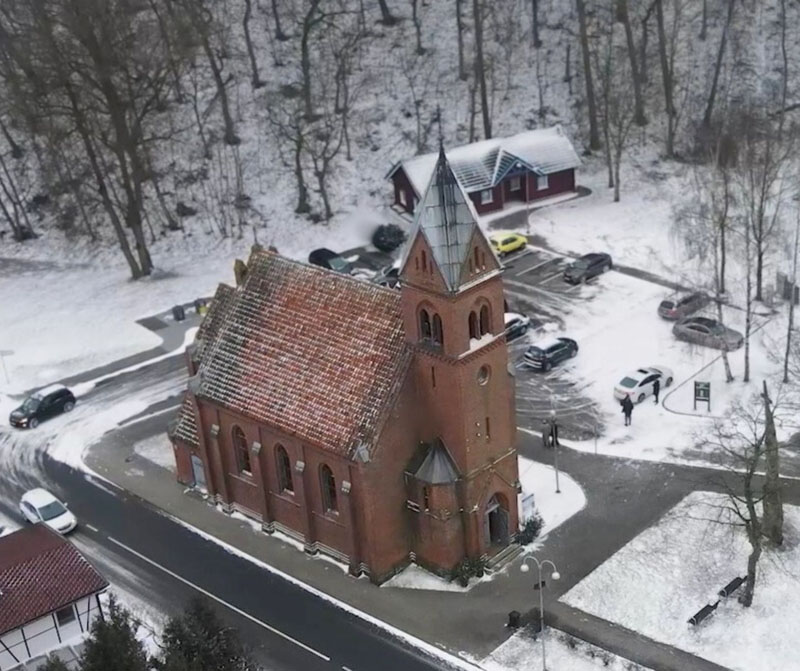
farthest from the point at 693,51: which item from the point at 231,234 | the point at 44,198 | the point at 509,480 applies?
the point at 509,480

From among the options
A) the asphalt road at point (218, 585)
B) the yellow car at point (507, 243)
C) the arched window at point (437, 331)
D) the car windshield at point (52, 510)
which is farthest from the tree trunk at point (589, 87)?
the car windshield at point (52, 510)

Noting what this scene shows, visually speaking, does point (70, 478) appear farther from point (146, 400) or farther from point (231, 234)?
point (231, 234)

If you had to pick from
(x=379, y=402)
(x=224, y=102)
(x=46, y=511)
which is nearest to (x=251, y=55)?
(x=224, y=102)

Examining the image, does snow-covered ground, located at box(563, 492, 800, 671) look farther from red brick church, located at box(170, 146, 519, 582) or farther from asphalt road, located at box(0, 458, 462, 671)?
asphalt road, located at box(0, 458, 462, 671)

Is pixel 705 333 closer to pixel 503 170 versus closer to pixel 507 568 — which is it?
pixel 507 568

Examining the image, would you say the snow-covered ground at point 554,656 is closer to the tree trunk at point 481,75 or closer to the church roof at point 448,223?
the church roof at point 448,223

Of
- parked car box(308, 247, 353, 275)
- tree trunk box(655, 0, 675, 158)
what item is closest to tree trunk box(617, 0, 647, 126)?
tree trunk box(655, 0, 675, 158)
